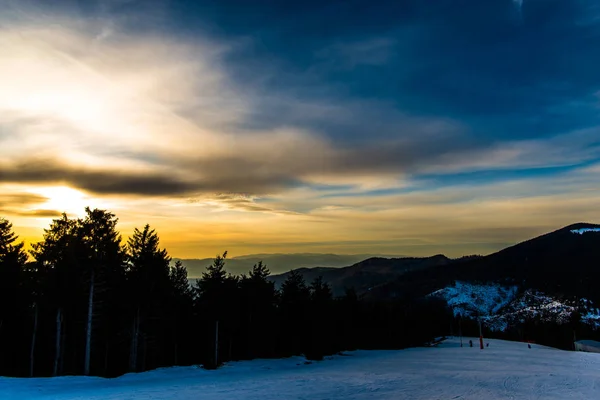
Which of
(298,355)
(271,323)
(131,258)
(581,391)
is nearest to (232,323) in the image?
(271,323)

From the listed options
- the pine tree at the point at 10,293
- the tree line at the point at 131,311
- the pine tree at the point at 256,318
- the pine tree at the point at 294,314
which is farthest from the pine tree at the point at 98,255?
the pine tree at the point at 294,314

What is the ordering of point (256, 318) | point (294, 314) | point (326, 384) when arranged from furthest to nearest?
point (294, 314) < point (256, 318) < point (326, 384)

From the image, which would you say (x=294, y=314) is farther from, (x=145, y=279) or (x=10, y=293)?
(x=10, y=293)

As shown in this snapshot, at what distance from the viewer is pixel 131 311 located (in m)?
37.8

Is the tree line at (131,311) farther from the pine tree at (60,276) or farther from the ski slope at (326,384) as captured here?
the ski slope at (326,384)

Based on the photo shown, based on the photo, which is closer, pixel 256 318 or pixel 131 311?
pixel 131 311

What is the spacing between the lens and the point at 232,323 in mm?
48688

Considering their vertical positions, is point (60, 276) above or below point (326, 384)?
above

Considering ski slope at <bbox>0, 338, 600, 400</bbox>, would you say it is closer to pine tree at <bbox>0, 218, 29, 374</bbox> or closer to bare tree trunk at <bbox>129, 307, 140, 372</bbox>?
bare tree trunk at <bbox>129, 307, 140, 372</bbox>

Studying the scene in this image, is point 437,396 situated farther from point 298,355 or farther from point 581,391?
point 298,355

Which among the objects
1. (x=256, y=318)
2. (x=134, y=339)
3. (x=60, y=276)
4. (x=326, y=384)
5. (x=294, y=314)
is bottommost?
(x=326, y=384)

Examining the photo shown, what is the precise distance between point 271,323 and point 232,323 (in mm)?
6095

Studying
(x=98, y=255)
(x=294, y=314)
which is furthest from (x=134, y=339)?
(x=294, y=314)

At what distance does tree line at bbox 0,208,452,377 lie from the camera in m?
36.1
